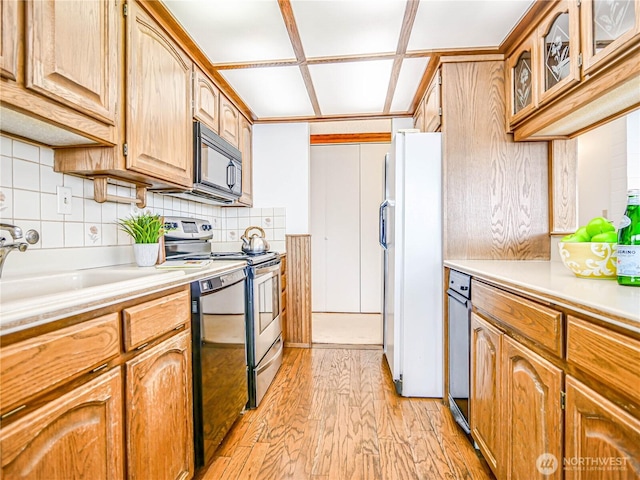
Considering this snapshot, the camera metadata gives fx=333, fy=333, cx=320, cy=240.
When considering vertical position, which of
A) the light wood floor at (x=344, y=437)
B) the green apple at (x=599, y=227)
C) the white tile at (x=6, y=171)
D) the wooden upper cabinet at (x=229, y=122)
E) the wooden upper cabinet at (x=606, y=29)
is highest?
the wooden upper cabinet at (x=229, y=122)

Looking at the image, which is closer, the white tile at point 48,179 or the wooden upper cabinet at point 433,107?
the white tile at point 48,179

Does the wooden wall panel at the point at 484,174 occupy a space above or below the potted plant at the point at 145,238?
above

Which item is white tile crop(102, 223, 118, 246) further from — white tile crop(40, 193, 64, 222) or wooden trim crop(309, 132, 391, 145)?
wooden trim crop(309, 132, 391, 145)

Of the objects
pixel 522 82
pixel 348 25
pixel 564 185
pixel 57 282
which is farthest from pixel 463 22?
pixel 57 282

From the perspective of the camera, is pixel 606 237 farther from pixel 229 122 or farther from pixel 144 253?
pixel 229 122

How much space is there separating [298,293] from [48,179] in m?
2.17

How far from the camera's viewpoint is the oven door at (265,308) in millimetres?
2082

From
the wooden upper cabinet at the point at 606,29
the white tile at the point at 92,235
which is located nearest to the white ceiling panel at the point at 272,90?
the white tile at the point at 92,235

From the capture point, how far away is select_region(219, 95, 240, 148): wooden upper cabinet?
248 cm

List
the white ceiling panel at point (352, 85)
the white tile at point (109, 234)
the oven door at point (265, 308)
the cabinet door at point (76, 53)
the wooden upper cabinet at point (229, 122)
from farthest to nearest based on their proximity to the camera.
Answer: the wooden upper cabinet at point (229, 122)
the white ceiling panel at point (352, 85)
the oven door at point (265, 308)
the white tile at point (109, 234)
the cabinet door at point (76, 53)

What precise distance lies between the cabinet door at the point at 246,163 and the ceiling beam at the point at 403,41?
1279mm

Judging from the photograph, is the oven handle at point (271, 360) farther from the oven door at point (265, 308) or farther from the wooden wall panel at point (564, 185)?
the wooden wall panel at point (564, 185)

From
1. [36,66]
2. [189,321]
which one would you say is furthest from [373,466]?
[36,66]

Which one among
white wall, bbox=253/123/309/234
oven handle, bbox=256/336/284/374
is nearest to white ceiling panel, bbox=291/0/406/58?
white wall, bbox=253/123/309/234
